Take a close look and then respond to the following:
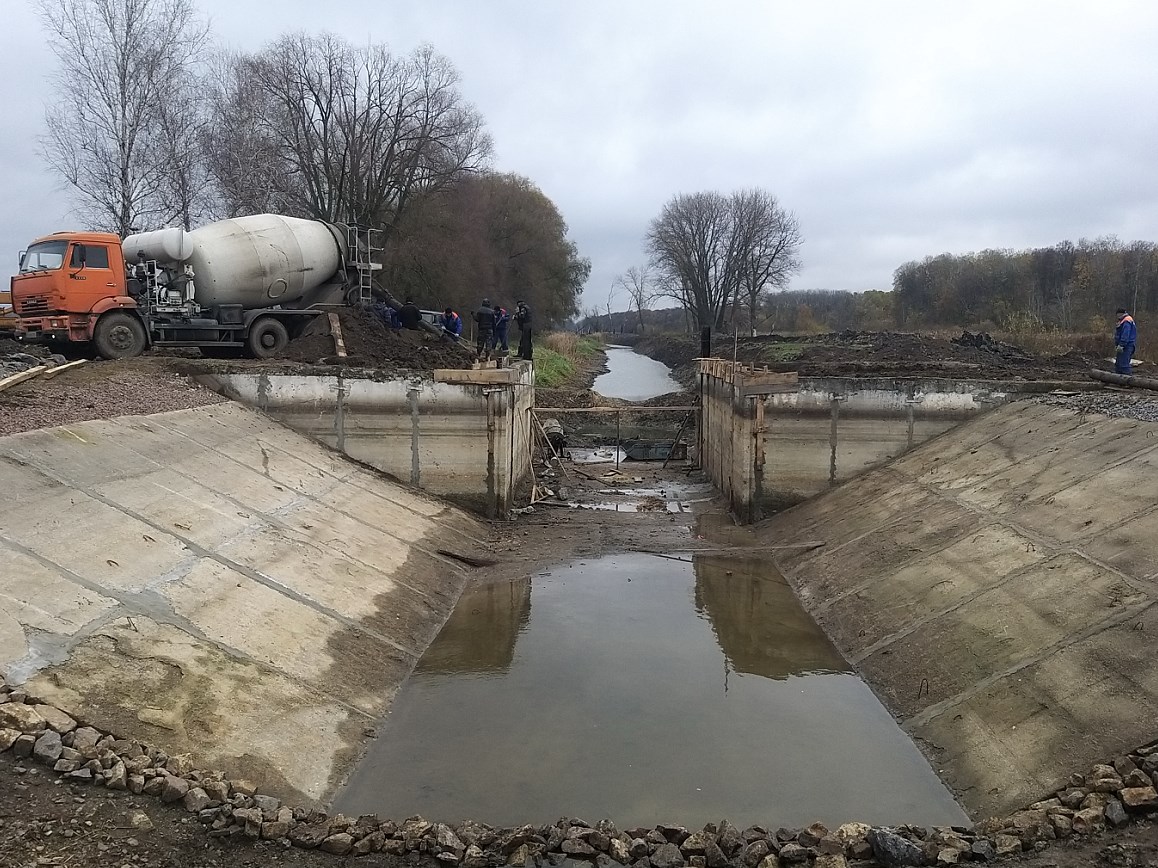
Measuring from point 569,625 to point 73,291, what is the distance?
13.6 metres

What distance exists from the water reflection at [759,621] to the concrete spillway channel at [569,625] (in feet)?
0.23

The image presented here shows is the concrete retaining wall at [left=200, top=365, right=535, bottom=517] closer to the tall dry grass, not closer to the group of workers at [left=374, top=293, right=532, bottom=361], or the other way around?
the group of workers at [left=374, top=293, right=532, bottom=361]

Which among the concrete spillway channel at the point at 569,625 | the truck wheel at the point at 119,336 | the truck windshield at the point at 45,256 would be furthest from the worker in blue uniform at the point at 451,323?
the truck windshield at the point at 45,256

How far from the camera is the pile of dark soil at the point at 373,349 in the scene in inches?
812

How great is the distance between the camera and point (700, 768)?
8.30 m

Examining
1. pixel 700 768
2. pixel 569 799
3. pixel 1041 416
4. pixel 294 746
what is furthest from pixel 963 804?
pixel 1041 416

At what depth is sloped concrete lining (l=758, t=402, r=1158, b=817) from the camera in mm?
7617

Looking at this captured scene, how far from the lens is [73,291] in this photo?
18.0 metres

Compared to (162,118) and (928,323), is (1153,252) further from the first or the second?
(162,118)

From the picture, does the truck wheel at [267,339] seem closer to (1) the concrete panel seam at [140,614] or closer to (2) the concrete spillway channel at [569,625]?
(2) the concrete spillway channel at [569,625]

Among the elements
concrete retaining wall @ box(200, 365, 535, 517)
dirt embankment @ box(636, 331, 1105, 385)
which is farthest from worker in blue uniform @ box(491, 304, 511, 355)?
concrete retaining wall @ box(200, 365, 535, 517)

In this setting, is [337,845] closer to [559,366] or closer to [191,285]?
[191,285]

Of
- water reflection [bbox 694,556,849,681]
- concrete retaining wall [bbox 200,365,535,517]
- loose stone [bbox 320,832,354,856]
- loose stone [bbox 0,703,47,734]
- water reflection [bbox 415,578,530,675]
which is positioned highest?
concrete retaining wall [bbox 200,365,535,517]

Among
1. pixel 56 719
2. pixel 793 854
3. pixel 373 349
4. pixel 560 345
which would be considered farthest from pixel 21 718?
pixel 560 345
